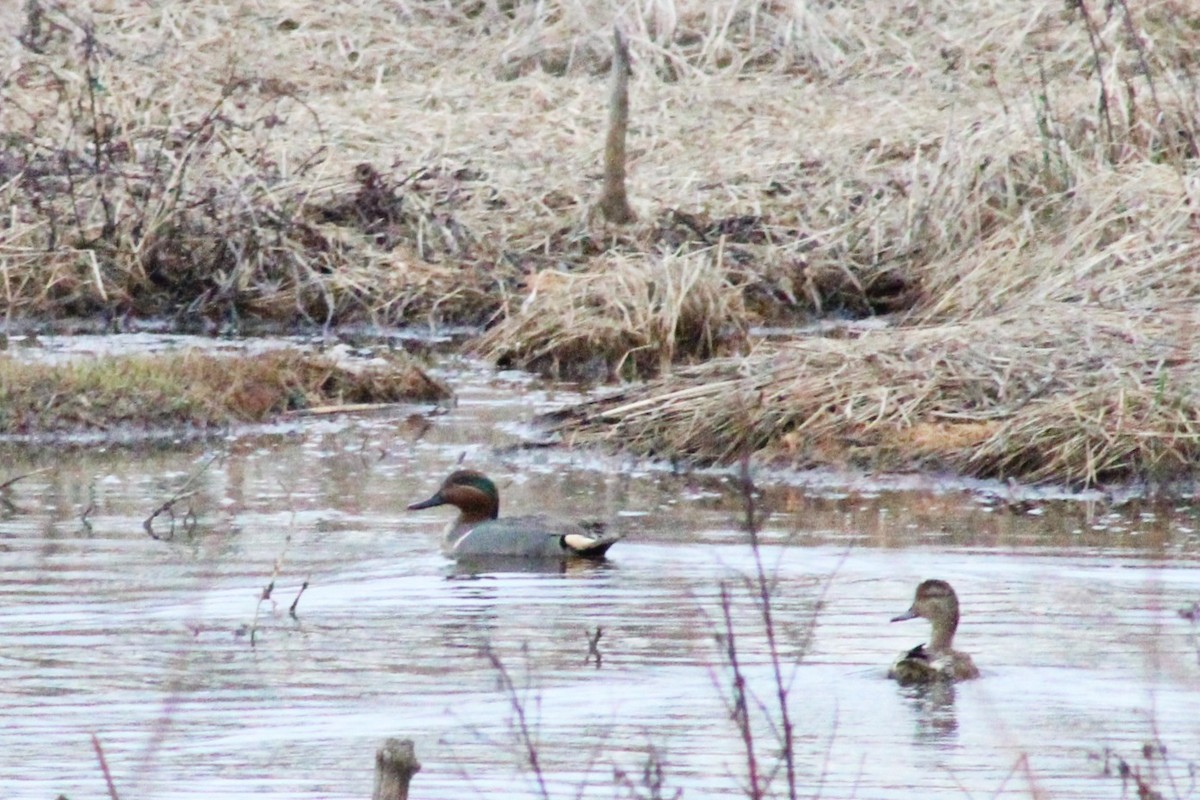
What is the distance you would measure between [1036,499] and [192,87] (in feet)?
36.1

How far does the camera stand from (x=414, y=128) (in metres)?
20.6

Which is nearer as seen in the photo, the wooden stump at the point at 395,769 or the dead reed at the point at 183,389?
the wooden stump at the point at 395,769

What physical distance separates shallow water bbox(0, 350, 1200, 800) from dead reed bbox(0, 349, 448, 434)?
665mm

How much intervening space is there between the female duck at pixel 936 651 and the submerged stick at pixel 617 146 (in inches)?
350

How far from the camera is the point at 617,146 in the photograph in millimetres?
17703

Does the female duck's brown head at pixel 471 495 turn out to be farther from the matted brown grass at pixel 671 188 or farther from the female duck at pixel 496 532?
the matted brown grass at pixel 671 188

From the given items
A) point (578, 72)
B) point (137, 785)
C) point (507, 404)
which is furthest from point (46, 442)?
point (578, 72)

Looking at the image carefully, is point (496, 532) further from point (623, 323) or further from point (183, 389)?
point (623, 323)

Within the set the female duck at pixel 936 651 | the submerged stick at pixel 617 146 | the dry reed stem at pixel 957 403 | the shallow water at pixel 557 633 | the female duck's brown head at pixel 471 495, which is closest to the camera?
the shallow water at pixel 557 633

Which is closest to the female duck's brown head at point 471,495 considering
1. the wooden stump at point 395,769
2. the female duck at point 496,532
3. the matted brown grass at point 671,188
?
the female duck at point 496,532

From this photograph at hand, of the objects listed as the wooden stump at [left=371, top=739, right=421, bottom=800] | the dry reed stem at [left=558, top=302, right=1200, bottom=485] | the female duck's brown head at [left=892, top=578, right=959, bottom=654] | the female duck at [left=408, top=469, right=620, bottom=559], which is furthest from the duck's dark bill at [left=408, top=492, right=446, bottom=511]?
the wooden stump at [left=371, top=739, right=421, bottom=800]

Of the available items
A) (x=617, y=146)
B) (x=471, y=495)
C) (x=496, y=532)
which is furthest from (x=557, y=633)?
(x=617, y=146)

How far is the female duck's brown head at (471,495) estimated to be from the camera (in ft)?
35.4

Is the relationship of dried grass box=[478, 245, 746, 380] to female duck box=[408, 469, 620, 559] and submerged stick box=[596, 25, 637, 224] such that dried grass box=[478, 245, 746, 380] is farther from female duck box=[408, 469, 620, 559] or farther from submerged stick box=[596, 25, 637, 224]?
female duck box=[408, 469, 620, 559]
